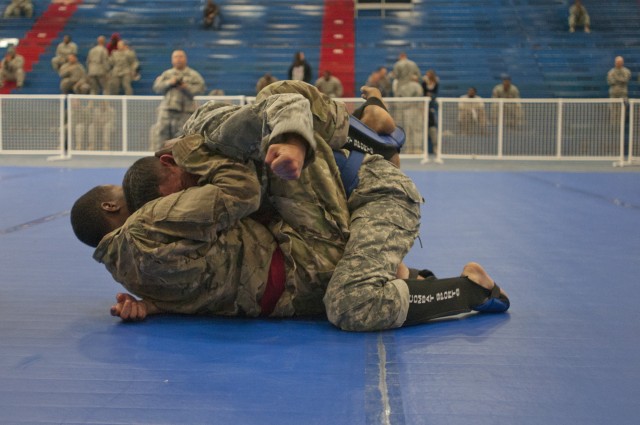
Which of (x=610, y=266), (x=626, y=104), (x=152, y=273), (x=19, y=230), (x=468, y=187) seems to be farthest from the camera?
(x=626, y=104)

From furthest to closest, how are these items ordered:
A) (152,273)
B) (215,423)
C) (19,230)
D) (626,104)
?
1. (626,104)
2. (19,230)
3. (152,273)
4. (215,423)

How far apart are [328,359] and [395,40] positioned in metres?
20.6

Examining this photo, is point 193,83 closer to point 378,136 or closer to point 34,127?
point 34,127

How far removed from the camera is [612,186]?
9914mm

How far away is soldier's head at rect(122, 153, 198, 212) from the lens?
3.23 metres

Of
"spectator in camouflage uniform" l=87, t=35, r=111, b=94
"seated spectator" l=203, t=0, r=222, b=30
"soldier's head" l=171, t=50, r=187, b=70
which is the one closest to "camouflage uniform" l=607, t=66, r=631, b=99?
"soldier's head" l=171, t=50, r=187, b=70

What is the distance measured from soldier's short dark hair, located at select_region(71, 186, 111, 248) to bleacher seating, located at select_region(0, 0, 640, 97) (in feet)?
56.3

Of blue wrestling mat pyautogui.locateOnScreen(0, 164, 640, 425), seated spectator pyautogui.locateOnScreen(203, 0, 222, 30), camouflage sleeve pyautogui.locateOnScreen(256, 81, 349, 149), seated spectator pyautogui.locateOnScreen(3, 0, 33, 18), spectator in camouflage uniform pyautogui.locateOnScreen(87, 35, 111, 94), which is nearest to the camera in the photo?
blue wrestling mat pyautogui.locateOnScreen(0, 164, 640, 425)

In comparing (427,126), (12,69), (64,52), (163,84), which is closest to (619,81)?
(427,126)

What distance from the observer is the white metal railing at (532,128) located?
14062mm

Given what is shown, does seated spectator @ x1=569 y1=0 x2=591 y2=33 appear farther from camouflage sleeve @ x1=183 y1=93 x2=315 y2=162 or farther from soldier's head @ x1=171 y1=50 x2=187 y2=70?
camouflage sleeve @ x1=183 y1=93 x2=315 y2=162

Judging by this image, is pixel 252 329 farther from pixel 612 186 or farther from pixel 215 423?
pixel 612 186

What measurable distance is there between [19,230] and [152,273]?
3144mm

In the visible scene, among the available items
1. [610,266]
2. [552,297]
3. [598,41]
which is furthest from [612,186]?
[598,41]
